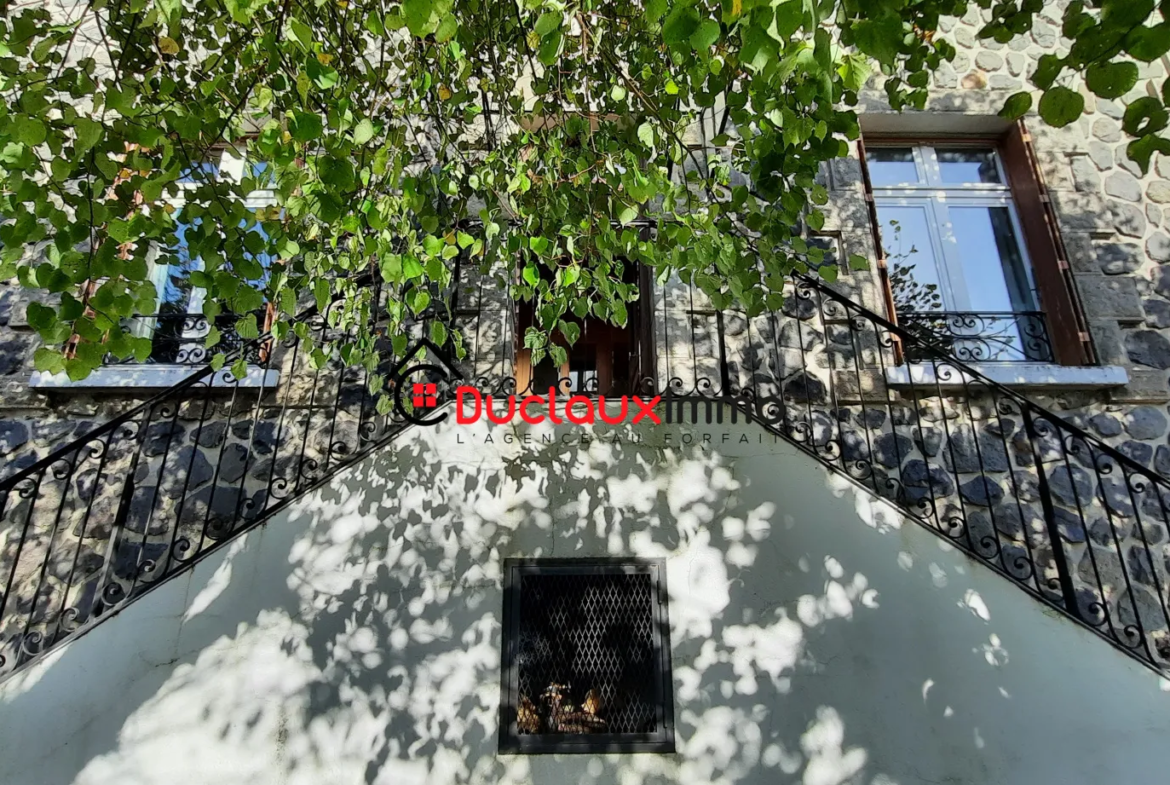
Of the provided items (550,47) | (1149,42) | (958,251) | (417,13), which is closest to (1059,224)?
(958,251)

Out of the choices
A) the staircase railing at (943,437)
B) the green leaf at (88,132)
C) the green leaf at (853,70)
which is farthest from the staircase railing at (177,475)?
the green leaf at (853,70)

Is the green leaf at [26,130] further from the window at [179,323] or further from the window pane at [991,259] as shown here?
the window pane at [991,259]

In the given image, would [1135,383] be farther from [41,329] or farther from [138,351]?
[41,329]

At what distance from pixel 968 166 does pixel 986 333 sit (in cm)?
149

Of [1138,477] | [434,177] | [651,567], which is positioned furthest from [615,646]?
[1138,477]

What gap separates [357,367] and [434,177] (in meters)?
1.79

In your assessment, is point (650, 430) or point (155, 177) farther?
point (650, 430)

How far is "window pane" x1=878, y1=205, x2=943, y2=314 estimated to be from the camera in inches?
188

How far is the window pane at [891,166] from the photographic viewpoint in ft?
16.9

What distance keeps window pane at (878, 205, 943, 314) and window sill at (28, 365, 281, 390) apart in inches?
169

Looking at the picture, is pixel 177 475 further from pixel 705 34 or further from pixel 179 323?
pixel 705 34

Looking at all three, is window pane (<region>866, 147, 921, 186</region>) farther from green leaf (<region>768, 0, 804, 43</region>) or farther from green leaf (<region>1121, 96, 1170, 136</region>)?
green leaf (<region>768, 0, 804, 43</region>)

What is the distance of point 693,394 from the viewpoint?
11.6 feet

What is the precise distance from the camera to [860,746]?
113 inches
